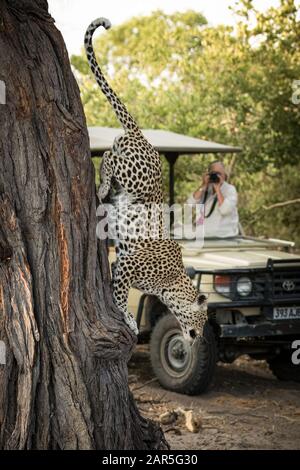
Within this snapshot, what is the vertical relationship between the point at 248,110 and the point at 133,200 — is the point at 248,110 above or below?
above

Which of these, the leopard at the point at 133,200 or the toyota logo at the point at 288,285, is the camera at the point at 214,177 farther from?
the leopard at the point at 133,200

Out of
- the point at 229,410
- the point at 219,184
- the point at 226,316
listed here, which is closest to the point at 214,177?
the point at 219,184

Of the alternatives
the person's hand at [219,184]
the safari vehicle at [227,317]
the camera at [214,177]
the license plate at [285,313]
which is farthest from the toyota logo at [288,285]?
the camera at [214,177]

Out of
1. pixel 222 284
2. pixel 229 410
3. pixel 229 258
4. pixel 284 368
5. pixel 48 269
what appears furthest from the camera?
pixel 284 368

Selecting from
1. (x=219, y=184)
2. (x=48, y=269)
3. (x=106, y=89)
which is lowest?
(x=48, y=269)

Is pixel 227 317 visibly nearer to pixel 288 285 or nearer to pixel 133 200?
pixel 288 285

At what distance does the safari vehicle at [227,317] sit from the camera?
25.2ft

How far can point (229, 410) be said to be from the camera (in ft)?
24.6

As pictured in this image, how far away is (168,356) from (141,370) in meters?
1.12

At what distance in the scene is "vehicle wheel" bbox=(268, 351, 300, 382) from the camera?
8644mm

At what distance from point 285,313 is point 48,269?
3.67 m

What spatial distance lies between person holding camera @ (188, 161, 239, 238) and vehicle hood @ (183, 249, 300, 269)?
0.47 m

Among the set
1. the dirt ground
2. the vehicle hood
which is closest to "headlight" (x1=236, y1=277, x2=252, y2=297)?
the vehicle hood

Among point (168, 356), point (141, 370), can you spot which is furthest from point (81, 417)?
point (141, 370)
